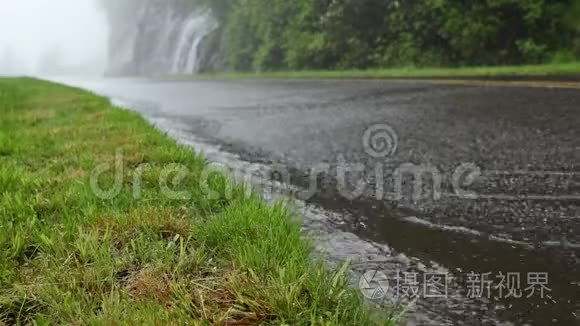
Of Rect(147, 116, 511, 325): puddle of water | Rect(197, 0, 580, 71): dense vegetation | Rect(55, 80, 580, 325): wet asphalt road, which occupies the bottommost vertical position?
Rect(147, 116, 511, 325): puddle of water

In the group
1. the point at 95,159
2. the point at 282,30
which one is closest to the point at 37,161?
the point at 95,159

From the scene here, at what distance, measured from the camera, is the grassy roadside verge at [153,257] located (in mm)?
2064

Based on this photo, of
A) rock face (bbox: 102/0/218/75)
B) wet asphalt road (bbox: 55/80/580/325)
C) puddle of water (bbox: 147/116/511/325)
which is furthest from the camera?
rock face (bbox: 102/0/218/75)

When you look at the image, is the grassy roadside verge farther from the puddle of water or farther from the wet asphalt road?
the wet asphalt road

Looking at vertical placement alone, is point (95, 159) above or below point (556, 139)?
below

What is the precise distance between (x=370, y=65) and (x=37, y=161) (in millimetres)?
24643

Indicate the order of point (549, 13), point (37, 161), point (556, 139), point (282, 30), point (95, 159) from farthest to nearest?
point (282, 30), point (549, 13), point (556, 139), point (37, 161), point (95, 159)

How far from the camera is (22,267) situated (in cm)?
260

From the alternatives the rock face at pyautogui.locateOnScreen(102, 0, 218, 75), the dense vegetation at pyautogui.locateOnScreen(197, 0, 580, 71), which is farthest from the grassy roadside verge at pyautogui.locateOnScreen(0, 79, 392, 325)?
the rock face at pyautogui.locateOnScreen(102, 0, 218, 75)

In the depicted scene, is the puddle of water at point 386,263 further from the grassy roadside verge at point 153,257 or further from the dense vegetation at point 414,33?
the dense vegetation at point 414,33

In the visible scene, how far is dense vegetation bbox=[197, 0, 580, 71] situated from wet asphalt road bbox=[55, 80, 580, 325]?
13.2 meters

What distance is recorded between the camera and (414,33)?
83.8ft

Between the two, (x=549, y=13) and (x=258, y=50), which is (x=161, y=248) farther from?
(x=258, y=50)

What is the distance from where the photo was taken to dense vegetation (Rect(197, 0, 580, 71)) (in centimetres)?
2088
